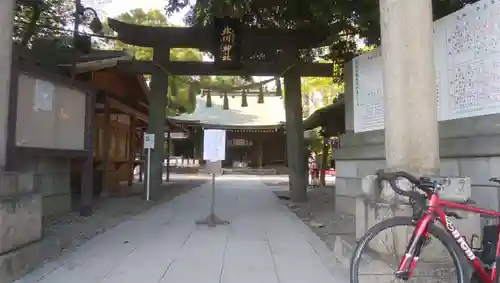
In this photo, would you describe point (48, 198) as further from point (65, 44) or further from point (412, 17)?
point (412, 17)

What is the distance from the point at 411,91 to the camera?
164 inches

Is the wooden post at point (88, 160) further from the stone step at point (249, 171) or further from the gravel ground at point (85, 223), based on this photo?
the stone step at point (249, 171)

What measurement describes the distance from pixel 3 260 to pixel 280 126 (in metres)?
25.8

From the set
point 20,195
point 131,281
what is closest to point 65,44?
point 20,195

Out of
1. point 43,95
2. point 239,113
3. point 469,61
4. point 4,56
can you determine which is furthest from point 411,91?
point 239,113

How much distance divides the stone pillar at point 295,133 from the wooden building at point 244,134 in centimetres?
1735

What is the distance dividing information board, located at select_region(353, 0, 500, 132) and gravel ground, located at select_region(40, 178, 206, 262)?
5.00 m

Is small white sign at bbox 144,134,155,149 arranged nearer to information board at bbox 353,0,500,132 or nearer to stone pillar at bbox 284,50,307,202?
stone pillar at bbox 284,50,307,202

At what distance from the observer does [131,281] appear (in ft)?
14.1

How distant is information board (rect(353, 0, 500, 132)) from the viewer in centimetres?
470

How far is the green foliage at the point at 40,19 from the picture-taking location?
1078 cm

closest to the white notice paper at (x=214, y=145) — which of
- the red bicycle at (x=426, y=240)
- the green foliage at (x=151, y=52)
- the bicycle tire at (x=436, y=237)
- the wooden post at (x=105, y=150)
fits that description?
the red bicycle at (x=426, y=240)

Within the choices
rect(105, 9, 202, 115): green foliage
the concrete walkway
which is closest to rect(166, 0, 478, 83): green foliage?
the concrete walkway

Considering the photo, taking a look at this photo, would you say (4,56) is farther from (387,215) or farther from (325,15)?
(325,15)
